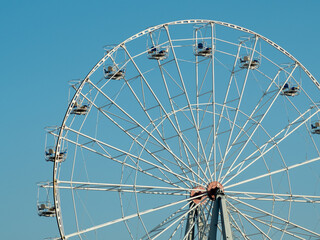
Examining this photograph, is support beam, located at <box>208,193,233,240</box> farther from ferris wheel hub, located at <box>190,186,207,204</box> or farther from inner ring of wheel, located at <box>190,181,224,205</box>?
ferris wheel hub, located at <box>190,186,207,204</box>

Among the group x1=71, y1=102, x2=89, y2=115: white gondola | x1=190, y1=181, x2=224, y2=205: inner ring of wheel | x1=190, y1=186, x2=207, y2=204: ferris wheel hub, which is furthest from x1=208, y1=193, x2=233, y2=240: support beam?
A: x1=71, y1=102, x2=89, y2=115: white gondola

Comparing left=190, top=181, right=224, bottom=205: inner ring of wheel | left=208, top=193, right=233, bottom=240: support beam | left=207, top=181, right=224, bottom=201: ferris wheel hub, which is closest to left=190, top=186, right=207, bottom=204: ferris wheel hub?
left=190, top=181, right=224, bottom=205: inner ring of wheel

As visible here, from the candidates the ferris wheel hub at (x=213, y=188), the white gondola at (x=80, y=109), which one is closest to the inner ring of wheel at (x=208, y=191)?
the ferris wheel hub at (x=213, y=188)

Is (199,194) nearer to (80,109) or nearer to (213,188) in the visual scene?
(213,188)

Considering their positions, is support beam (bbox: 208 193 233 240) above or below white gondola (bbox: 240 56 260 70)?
below

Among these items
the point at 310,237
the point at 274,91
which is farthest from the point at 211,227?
the point at 274,91

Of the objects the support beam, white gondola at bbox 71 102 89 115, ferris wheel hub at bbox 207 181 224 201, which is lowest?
the support beam

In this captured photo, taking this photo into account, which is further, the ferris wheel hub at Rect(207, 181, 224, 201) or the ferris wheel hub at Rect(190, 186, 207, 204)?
the ferris wheel hub at Rect(190, 186, 207, 204)

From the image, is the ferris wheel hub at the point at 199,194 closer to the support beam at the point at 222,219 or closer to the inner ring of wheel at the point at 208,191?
the inner ring of wheel at the point at 208,191

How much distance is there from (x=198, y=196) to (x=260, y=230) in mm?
4112

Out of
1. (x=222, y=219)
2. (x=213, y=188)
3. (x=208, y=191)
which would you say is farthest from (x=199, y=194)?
(x=222, y=219)

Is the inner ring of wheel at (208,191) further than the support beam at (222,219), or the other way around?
the inner ring of wheel at (208,191)

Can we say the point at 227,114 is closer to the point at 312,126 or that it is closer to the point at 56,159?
the point at 312,126

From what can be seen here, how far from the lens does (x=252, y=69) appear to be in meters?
74.1
